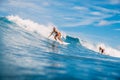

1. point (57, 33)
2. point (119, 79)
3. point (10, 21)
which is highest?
point (10, 21)

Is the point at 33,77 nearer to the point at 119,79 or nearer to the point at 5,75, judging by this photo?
the point at 5,75

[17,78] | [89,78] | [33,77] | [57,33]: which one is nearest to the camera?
[17,78]

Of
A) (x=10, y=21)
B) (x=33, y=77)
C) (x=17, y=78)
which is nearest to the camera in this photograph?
(x=17, y=78)

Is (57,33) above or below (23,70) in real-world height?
above

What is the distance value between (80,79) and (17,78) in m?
2.66

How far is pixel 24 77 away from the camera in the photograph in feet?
27.2

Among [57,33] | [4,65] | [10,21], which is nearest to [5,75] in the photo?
[4,65]

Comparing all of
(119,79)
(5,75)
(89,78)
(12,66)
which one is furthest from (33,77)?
(119,79)

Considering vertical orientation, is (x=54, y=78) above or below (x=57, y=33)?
below

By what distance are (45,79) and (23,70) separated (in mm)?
1199

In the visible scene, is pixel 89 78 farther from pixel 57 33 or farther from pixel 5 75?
pixel 57 33

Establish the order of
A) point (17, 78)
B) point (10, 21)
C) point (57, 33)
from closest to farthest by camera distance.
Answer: point (17, 78) → point (57, 33) → point (10, 21)

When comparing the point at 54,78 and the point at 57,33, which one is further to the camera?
the point at 57,33

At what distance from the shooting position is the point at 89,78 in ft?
33.0
